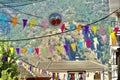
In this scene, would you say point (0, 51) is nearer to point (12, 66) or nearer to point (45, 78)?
point (12, 66)

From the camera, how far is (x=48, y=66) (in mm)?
81500

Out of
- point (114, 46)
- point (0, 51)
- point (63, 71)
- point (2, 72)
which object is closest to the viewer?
point (114, 46)

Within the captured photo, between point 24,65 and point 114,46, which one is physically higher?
point 114,46

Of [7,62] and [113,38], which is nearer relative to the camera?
[113,38]

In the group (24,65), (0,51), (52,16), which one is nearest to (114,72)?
(52,16)

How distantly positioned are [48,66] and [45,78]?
16207mm

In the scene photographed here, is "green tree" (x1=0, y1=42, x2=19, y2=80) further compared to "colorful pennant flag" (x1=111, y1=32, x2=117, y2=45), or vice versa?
"green tree" (x1=0, y1=42, x2=19, y2=80)

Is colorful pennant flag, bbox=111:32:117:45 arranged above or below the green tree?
above

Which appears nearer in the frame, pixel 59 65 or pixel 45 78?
pixel 45 78

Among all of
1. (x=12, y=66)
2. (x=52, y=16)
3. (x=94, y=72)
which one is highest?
(x=52, y=16)

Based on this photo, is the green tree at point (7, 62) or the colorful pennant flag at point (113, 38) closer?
the colorful pennant flag at point (113, 38)

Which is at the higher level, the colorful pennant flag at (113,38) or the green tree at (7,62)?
the colorful pennant flag at (113,38)

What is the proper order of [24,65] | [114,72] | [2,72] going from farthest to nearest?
[24,65] → [2,72] → [114,72]

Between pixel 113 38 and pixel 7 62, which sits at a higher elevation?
pixel 113 38
